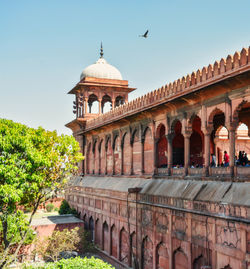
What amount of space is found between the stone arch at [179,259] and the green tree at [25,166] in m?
6.94

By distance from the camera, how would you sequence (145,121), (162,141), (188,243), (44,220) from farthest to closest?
(44,220) → (162,141) → (145,121) → (188,243)

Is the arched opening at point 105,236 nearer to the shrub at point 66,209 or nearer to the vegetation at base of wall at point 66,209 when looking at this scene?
the vegetation at base of wall at point 66,209

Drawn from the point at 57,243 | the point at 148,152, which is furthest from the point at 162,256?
the point at 57,243

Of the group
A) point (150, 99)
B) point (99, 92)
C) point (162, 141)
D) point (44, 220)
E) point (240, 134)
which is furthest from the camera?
point (99, 92)

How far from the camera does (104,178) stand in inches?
931

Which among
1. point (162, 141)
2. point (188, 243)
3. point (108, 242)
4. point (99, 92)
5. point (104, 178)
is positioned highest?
point (99, 92)

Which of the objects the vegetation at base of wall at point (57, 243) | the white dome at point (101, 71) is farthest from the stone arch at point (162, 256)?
the white dome at point (101, 71)

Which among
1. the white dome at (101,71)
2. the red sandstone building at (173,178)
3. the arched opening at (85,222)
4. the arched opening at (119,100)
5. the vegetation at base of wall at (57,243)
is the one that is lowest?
the vegetation at base of wall at (57,243)

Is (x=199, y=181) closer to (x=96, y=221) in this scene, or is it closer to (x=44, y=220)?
(x=96, y=221)

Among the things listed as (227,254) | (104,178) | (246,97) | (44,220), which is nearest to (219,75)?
(246,97)

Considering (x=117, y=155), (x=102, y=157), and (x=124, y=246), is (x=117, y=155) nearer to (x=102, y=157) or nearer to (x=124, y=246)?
(x=102, y=157)

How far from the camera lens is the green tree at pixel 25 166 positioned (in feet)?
52.6

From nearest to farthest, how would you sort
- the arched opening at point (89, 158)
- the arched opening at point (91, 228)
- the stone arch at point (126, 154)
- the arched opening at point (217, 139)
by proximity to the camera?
the arched opening at point (217, 139), the stone arch at point (126, 154), the arched opening at point (91, 228), the arched opening at point (89, 158)

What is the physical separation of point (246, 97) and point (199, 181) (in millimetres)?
3701
